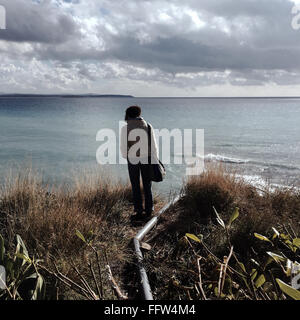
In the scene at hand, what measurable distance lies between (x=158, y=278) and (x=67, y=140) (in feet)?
109

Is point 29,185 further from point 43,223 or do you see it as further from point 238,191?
point 238,191

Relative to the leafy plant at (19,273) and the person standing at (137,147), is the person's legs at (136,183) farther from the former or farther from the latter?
the leafy plant at (19,273)

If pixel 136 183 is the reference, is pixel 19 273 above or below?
below

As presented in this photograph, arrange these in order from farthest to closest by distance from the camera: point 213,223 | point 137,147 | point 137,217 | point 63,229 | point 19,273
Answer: point 137,217 < point 137,147 < point 213,223 < point 63,229 < point 19,273

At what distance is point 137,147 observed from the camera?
660 cm

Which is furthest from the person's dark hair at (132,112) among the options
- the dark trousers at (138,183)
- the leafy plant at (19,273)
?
the leafy plant at (19,273)

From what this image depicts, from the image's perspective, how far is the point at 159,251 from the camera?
16.3ft

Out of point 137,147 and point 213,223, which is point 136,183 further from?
point 213,223

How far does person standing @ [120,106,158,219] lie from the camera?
649 centimetres

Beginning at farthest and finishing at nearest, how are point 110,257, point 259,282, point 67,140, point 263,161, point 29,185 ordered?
point 67,140 → point 263,161 → point 29,185 → point 110,257 → point 259,282

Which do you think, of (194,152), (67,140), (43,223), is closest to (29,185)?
(43,223)

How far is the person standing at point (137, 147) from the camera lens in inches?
256

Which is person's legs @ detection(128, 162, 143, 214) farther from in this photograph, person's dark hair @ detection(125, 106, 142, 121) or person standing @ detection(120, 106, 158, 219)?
person's dark hair @ detection(125, 106, 142, 121)

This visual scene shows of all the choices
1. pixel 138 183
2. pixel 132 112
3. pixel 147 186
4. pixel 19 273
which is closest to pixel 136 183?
pixel 138 183
